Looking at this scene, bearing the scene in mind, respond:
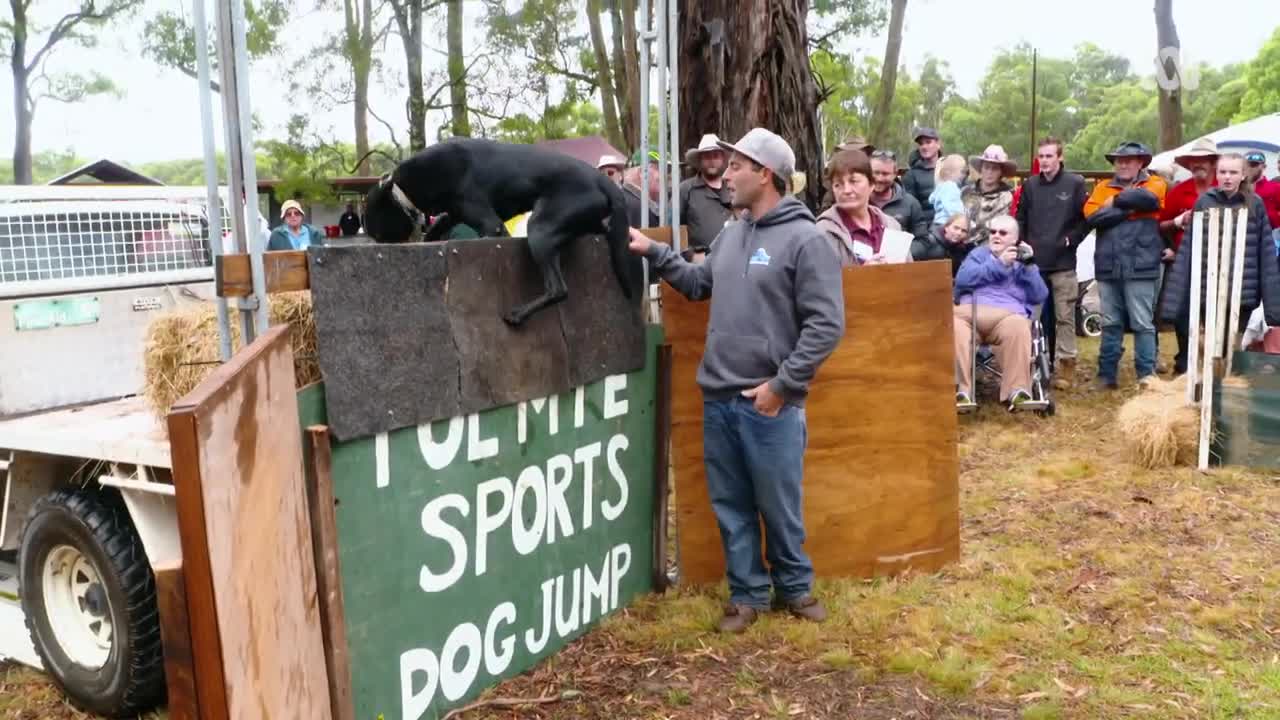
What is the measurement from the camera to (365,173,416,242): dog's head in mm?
3471

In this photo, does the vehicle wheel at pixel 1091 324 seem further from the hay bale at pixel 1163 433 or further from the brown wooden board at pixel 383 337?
the brown wooden board at pixel 383 337

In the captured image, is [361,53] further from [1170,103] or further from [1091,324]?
[1170,103]

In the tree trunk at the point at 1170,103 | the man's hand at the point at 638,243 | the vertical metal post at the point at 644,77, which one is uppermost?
the tree trunk at the point at 1170,103

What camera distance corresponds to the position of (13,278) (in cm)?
418

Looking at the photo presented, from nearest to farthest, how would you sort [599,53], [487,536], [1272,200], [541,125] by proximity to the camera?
[487,536] → [1272,200] → [541,125] → [599,53]

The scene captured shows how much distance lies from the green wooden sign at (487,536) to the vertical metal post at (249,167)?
12.0 inches

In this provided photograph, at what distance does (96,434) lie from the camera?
132 inches

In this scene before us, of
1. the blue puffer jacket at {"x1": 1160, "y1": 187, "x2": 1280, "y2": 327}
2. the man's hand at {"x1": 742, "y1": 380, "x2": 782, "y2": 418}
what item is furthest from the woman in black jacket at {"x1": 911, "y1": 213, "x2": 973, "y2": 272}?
the man's hand at {"x1": 742, "y1": 380, "x2": 782, "y2": 418}

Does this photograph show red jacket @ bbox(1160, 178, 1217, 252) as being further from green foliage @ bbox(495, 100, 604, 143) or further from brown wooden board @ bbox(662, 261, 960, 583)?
green foliage @ bbox(495, 100, 604, 143)

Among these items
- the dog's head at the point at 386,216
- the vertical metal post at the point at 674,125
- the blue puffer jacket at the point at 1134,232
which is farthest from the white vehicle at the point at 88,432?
the blue puffer jacket at the point at 1134,232

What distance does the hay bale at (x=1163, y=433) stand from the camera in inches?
243

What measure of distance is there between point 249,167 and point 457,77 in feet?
51.1

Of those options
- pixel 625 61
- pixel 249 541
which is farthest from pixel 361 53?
pixel 249 541

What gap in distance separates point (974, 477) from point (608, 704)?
3.41 meters
